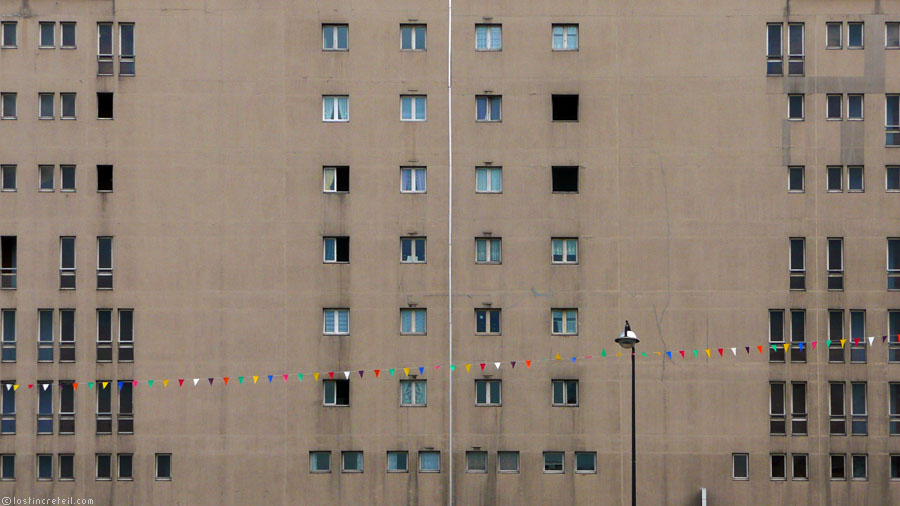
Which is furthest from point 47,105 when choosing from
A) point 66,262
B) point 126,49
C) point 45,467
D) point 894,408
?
point 894,408

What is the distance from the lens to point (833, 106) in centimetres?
4250

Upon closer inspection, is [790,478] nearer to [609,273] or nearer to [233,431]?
[609,273]

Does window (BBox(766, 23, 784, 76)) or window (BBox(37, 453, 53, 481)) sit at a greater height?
window (BBox(766, 23, 784, 76))

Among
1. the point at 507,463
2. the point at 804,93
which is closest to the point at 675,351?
the point at 507,463

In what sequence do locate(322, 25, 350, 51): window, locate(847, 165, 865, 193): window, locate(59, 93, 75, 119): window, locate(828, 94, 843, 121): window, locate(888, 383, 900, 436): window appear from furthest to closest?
locate(322, 25, 350, 51): window < locate(59, 93, 75, 119): window < locate(828, 94, 843, 121): window < locate(847, 165, 865, 193): window < locate(888, 383, 900, 436): window

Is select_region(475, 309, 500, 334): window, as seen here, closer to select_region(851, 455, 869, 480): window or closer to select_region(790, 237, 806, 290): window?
select_region(790, 237, 806, 290): window

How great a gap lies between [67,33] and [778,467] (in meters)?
31.0

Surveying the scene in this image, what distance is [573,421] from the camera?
4159 centimetres

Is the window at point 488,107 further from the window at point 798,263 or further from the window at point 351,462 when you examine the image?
the window at point 351,462

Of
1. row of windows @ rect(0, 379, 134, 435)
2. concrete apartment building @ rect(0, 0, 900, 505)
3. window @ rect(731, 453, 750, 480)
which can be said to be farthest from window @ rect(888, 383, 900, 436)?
row of windows @ rect(0, 379, 134, 435)

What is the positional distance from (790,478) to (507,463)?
1033 centimetres

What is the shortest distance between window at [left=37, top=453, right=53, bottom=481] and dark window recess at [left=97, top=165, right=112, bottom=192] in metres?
10.0

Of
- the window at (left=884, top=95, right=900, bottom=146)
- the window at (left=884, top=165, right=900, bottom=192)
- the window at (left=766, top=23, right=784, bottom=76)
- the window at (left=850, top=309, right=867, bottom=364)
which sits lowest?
the window at (left=850, top=309, right=867, bottom=364)

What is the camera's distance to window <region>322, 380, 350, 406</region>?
1650 inches
